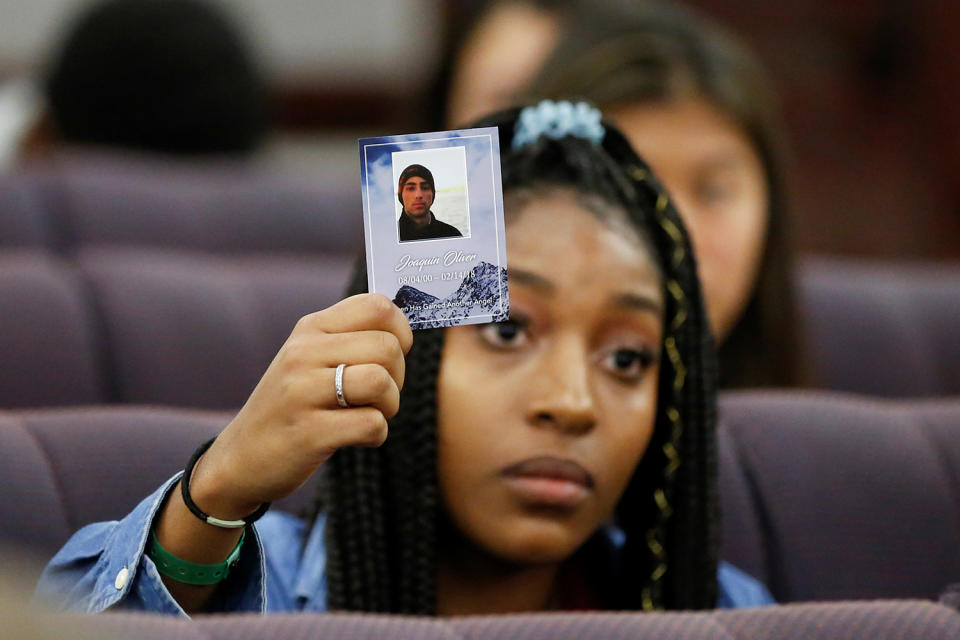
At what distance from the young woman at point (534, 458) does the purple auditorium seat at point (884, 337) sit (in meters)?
0.98

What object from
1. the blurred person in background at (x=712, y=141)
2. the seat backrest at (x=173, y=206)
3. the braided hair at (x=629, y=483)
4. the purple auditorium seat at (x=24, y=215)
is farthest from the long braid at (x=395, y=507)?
the purple auditorium seat at (x=24, y=215)

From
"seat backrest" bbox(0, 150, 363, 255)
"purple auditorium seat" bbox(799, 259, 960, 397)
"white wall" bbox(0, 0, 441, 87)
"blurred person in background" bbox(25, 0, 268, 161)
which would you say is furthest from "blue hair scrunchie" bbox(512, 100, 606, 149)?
"white wall" bbox(0, 0, 441, 87)

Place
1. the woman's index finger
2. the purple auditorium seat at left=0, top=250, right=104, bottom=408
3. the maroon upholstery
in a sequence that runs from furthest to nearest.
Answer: the purple auditorium seat at left=0, top=250, right=104, bottom=408
the woman's index finger
the maroon upholstery

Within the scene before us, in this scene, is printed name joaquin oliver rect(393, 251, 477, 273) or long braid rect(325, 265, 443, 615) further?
long braid rect(325, 265, 443, 615)

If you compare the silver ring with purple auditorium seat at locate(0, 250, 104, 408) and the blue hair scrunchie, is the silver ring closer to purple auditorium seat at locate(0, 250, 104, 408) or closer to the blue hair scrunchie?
the blue hair scrunchie

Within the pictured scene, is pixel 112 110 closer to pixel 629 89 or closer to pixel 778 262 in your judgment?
pixel 629 89

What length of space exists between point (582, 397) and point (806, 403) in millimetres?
530

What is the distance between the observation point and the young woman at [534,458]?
3.26ft

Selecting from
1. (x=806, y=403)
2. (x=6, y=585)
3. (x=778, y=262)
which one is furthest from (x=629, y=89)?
(x=6, y=585)

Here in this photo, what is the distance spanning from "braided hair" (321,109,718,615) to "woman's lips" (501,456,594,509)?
0.09 meters

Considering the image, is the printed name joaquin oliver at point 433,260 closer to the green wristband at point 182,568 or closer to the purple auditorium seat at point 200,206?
the green wristband at point 182,568

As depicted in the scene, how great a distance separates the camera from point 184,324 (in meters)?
1.69

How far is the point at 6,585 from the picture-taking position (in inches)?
→ 16.8

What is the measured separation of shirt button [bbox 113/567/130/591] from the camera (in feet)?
2.68
